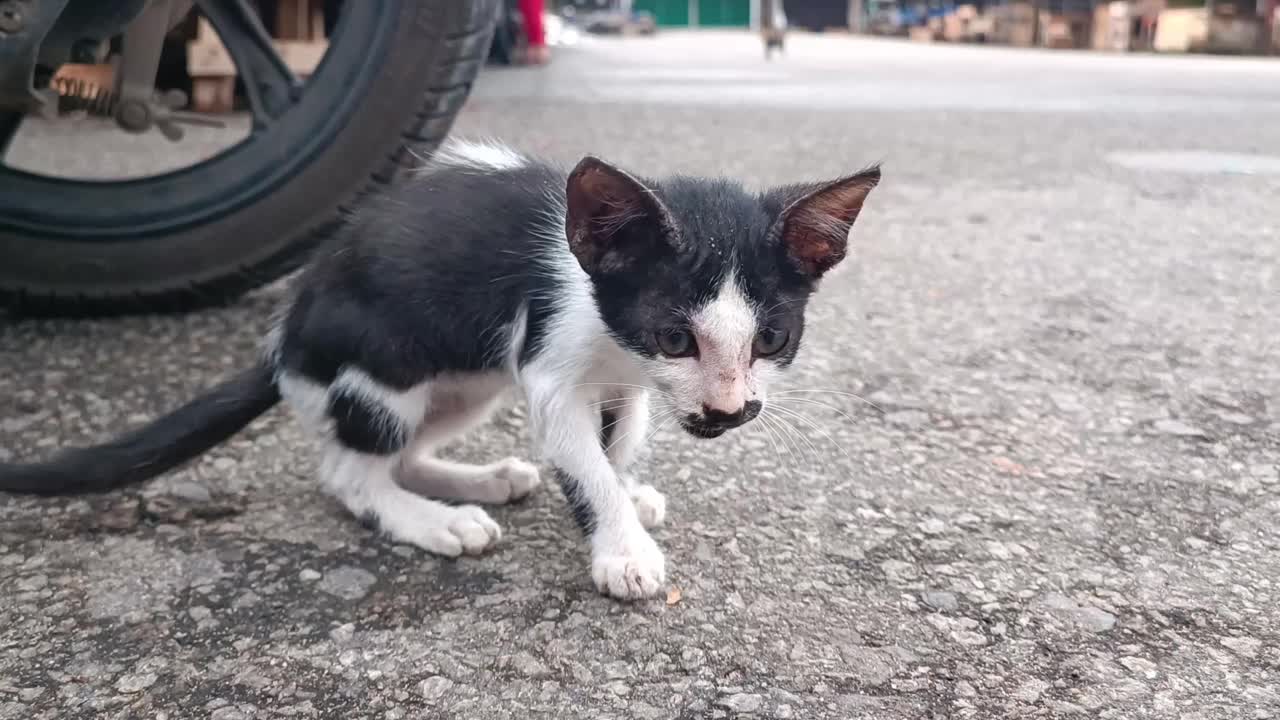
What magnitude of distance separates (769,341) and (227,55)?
14.1 feet

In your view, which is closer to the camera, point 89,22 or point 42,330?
point 89,22

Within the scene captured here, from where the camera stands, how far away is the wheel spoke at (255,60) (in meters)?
2.57

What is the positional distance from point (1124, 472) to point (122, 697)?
1732mm

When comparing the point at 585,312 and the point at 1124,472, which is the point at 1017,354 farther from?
the point at 585,312

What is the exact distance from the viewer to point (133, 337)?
2.62 m

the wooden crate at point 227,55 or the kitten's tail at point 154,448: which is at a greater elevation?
the wooden crate at point 227,55

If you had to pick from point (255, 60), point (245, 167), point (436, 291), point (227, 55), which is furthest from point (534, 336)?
point (227, 55)

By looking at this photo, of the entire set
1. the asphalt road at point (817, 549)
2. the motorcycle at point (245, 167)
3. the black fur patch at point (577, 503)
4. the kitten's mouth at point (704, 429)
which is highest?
the motorcycle at point (245, 167)

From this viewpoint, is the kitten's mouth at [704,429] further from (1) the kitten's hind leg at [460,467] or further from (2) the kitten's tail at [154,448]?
(2) the kitten's tail at [154,448]

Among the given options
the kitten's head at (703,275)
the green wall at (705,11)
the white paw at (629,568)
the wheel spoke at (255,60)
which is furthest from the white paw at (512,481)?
the green wall at (705,11)

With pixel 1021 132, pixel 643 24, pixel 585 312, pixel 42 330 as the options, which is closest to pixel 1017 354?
pixel 585 312

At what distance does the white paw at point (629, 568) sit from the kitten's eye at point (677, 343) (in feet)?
0.98

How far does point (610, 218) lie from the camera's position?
1582 millimetres

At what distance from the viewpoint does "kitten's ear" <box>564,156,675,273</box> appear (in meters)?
1.52
